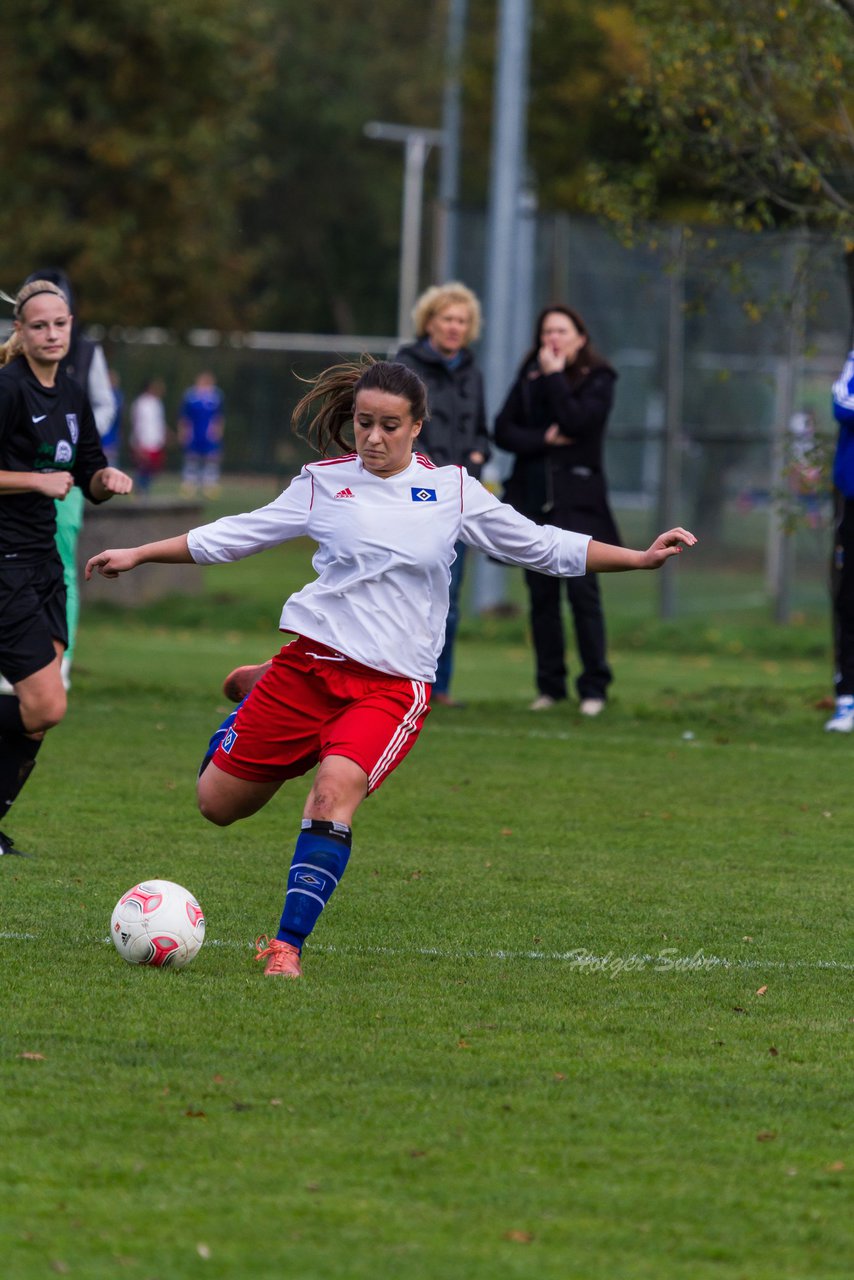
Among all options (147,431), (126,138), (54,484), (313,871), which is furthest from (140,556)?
(147,431)

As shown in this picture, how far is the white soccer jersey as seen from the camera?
591cm

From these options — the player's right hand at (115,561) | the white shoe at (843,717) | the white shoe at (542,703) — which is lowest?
the white shoe at (542,703)

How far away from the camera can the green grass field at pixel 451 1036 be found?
3.79 m

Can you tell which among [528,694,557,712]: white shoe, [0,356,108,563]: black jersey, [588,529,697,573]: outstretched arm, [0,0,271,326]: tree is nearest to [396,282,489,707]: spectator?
[528,694,557,712]: white shoe

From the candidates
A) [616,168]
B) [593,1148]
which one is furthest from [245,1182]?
[616,168]

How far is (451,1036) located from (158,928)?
3.37 feet

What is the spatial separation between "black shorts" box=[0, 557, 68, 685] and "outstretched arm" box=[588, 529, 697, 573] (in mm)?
2318

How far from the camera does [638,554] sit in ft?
19.7

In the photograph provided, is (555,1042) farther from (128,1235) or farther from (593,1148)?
(128,1235)

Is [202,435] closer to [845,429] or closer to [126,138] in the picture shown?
[126,138]

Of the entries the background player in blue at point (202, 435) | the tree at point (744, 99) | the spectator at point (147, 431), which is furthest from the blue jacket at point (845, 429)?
the background player in blue at point (202, 435)

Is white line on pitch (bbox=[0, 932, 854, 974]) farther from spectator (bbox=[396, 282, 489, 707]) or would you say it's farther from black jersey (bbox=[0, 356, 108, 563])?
spectator (bbox=[396, 282, 489, 707])

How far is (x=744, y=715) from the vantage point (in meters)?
12.6

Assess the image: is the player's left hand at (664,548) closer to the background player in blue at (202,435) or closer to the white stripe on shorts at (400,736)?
the white stripe on shorts at (400,736)
